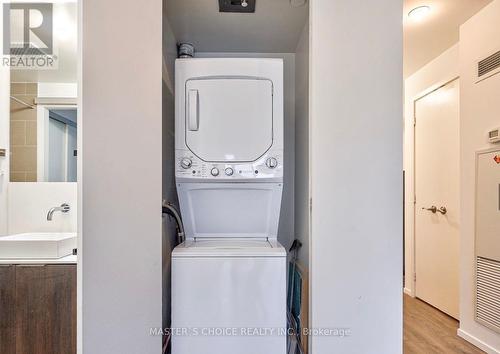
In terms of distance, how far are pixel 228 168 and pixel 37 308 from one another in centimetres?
138

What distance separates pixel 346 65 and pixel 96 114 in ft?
4.18

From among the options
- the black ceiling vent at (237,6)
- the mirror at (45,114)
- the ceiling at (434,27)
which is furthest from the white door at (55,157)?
the ceiling at (434,27)

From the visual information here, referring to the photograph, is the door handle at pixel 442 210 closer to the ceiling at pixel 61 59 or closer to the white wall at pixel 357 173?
the white wall at pixel 357 173

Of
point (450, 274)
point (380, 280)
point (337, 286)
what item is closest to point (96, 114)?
point (337, 286)

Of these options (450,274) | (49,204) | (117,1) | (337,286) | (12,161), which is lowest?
(450,274)

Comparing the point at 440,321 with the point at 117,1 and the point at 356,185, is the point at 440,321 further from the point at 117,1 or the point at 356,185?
the point at 117,1

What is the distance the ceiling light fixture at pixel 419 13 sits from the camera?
2.37 metres

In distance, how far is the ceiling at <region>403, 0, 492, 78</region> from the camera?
7.67 feet

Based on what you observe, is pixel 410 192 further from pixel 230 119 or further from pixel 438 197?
pixel 230 119

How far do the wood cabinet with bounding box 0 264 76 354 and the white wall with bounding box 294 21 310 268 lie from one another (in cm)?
143

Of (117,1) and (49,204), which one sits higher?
(117,1)

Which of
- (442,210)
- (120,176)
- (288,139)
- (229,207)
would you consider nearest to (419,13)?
(288,139)

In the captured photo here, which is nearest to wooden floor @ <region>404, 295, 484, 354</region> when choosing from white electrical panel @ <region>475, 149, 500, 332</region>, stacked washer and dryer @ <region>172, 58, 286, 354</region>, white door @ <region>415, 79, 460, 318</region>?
white door @ <region>415, 79, 460, 318</region>

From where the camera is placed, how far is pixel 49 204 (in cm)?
216
